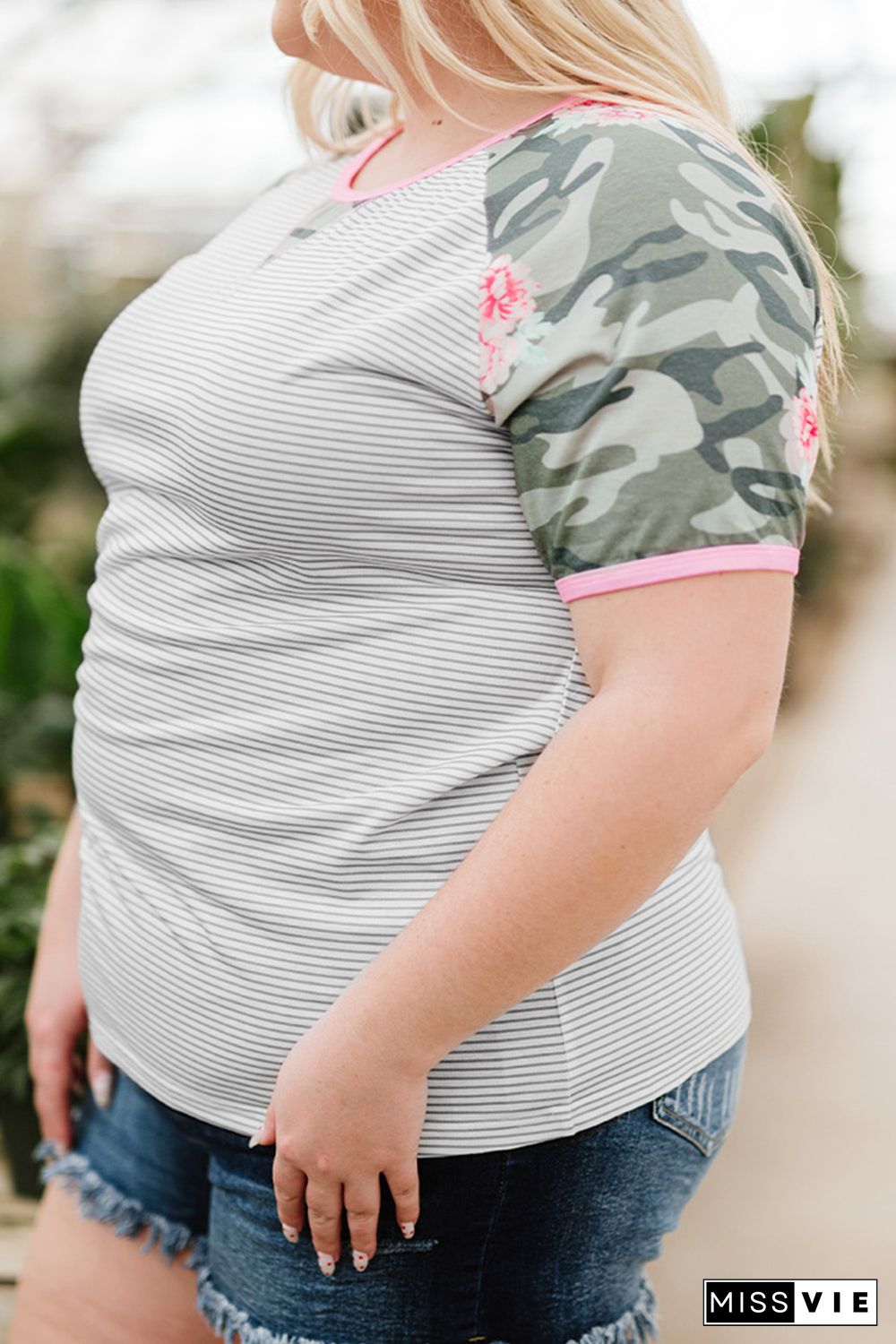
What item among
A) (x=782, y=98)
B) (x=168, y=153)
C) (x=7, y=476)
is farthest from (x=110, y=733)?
(x=168, y=153)

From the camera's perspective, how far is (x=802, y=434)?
0.79 meters

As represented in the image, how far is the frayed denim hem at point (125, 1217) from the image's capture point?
1.17 m

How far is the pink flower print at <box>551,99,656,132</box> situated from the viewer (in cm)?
83

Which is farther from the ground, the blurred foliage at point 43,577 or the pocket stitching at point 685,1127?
the pocket stitching at point 685,1127

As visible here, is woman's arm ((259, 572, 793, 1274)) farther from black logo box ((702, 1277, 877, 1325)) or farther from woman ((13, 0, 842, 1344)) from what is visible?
black logo box ((702, 1277, 877, 1325))

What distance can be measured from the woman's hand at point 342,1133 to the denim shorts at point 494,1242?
3 cm

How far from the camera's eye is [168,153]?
6430 millimetres

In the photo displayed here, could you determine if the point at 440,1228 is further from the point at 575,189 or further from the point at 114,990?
the point at 575,189

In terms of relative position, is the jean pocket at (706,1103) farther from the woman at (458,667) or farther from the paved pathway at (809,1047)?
the paved pathway at (809,1047)

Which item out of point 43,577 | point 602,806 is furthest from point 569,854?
point 43,577

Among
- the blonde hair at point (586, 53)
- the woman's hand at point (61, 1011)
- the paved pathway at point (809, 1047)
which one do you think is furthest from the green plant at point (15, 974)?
the blonde hair at point (586, 53)

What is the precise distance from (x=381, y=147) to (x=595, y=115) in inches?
11.9

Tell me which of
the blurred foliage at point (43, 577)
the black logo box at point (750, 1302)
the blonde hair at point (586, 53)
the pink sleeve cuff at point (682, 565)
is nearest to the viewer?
the pink sleeve cuff at point (682, 565)

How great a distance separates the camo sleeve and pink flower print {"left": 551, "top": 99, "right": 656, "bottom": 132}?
17mm
